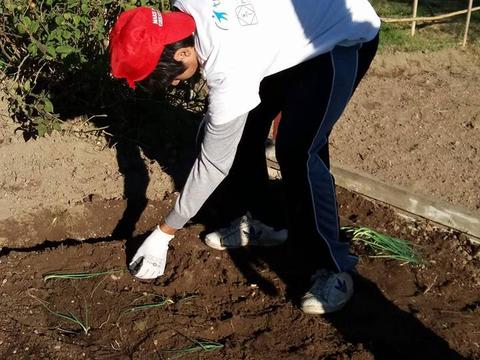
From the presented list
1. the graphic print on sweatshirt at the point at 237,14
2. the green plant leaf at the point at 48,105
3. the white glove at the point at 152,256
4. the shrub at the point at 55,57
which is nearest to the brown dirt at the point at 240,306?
the white glove at the point at 152,256

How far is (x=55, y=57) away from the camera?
12.3ft

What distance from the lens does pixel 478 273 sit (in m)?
3.51

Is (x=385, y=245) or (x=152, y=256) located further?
(x=385, y=245)

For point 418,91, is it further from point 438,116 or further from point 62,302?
point 62,302

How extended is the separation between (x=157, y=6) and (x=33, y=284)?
5.40 ft

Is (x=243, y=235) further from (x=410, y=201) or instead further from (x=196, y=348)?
(x=410, y=201)

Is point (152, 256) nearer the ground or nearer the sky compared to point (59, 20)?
nearer the ground

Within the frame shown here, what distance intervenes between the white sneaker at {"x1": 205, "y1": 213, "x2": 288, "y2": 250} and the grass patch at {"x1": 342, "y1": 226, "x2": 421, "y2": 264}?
38 cm

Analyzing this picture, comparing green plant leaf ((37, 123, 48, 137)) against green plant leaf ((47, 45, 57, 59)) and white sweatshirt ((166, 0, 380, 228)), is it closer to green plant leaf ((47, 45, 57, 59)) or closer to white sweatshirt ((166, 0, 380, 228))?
green plant leaf ((47, 45, 57, 59))

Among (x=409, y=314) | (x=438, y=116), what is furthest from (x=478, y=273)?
(x=438, y=116)

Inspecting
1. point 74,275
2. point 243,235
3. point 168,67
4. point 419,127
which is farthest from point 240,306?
point 419,127

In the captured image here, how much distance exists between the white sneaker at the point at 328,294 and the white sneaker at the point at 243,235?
1.59ft

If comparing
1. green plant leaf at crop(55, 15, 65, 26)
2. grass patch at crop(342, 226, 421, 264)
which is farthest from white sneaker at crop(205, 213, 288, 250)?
green plant leaf at crop(55, 15, 65, 26)

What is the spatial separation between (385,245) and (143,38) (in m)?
1.77
